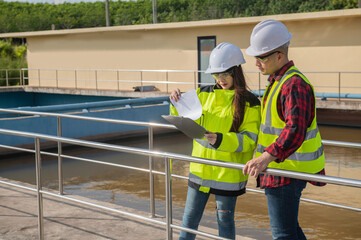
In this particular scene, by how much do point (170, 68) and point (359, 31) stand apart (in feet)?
24.8

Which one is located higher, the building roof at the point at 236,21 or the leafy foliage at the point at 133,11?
the leafy foliage at the point at 133,11

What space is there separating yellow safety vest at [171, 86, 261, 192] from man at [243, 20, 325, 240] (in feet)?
0.81

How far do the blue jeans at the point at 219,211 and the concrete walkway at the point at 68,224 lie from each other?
4.01ft

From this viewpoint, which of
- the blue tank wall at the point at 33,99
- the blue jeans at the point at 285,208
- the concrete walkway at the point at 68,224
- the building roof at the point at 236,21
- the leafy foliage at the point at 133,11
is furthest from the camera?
the leafy foliage at the point at 133,11

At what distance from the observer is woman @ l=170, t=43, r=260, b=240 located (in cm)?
317

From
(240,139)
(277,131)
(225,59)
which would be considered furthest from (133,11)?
(277,131)

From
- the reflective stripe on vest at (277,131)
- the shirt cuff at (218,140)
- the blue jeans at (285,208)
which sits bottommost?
the blue jeans at (285,208)

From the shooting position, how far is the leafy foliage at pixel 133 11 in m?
63.3

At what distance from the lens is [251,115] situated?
3176 mm

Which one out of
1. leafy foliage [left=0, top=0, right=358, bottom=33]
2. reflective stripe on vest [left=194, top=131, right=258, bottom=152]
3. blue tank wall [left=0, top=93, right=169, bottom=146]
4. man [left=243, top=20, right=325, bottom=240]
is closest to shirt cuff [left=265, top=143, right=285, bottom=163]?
man [left=243, top=20, right=325, bottom=240]

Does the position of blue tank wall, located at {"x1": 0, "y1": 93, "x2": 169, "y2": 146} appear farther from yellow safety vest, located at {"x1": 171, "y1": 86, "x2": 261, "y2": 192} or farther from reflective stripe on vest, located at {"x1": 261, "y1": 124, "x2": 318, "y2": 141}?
reflective stripe on vest, located at {"x1": 261, "y1": 124, "x2": 318, "y2": 141}

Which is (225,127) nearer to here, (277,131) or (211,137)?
(211,137)

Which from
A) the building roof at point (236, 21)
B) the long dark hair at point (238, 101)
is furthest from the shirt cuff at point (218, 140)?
the building roof at point (236, 21)

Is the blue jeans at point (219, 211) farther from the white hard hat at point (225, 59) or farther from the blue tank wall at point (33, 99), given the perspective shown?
the blue tank wall at point (33, 99)
